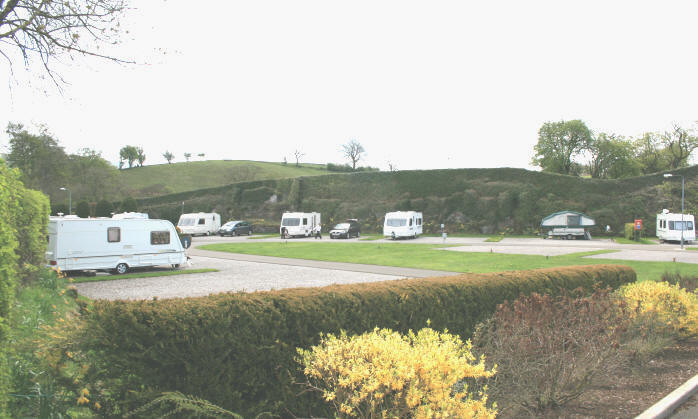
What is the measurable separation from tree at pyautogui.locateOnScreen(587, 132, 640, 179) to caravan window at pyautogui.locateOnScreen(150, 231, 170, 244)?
224ft

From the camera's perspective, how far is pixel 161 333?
10.8 ft

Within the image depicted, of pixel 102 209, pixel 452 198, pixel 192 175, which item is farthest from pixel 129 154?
pixel 452 198

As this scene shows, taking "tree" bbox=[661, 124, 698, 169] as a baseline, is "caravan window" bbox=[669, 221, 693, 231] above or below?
below

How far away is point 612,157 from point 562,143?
7201 mm

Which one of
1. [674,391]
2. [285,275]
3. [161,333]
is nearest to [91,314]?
[161,333]

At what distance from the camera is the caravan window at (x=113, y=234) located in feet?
54.1

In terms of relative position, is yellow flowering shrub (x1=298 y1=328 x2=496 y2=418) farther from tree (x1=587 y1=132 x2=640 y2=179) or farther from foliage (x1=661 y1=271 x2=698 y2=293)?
tree (x1=587 y1=132 x2=640 y2=179)

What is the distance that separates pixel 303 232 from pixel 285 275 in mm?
28725

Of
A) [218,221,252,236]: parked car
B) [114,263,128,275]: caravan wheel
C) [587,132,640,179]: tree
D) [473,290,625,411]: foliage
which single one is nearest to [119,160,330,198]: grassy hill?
[218,221,252,236]: parked car

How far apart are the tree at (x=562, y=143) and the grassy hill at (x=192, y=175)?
42839mm

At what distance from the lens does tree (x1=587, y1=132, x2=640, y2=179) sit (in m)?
67.4

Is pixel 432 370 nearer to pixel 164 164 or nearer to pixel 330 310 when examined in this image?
pixel 330 310

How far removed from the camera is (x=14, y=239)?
3562mm

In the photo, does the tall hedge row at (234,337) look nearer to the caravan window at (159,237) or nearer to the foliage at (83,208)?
the caravan window at (159,237)
